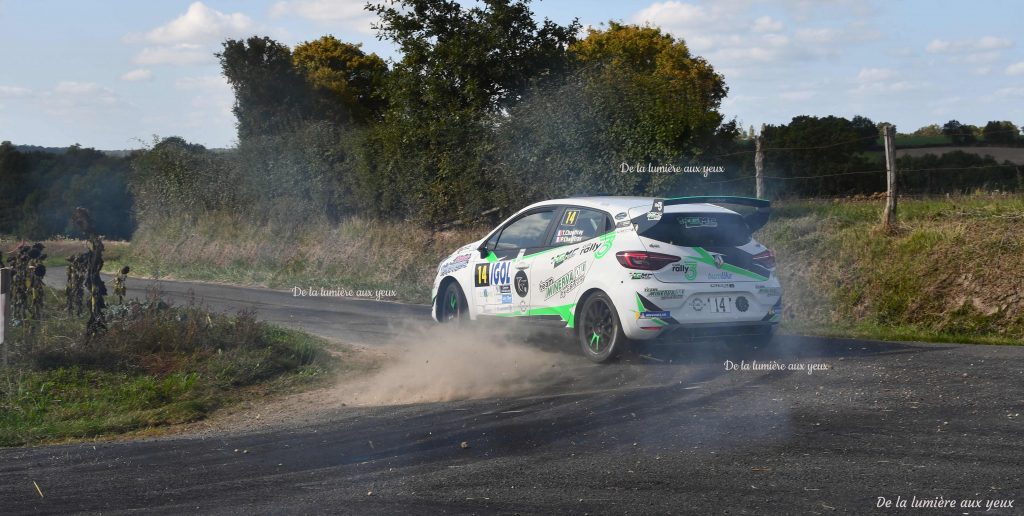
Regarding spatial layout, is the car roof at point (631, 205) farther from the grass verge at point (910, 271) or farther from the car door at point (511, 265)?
the grass verge at point (910, 271)

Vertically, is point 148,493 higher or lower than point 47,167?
lower

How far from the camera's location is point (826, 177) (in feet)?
68.1

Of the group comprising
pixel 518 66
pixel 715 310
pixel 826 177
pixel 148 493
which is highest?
pixel 518 66

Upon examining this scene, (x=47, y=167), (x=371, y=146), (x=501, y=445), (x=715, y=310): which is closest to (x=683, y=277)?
(x=715, y=310)

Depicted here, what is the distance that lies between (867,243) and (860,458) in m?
8.73

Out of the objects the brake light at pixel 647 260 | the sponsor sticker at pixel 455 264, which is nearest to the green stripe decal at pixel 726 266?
the brake light at pixel 647 260

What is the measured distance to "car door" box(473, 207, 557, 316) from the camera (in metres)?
11.7

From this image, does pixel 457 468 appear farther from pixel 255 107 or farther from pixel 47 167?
pixel 47 167

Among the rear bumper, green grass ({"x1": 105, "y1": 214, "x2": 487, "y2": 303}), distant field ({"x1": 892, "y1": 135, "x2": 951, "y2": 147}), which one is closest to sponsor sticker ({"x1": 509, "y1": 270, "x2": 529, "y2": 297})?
the rear bumper

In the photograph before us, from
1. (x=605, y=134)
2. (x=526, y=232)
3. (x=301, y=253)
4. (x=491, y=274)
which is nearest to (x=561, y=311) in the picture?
(x=526, y=232)

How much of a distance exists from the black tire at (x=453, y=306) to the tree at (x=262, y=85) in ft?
68.7

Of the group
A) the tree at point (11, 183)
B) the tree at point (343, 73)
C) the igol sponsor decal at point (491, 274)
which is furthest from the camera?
the tree at point (11, 183)

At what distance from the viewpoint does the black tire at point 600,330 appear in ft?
33.9

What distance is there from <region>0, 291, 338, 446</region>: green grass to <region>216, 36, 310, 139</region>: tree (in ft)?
67.4
